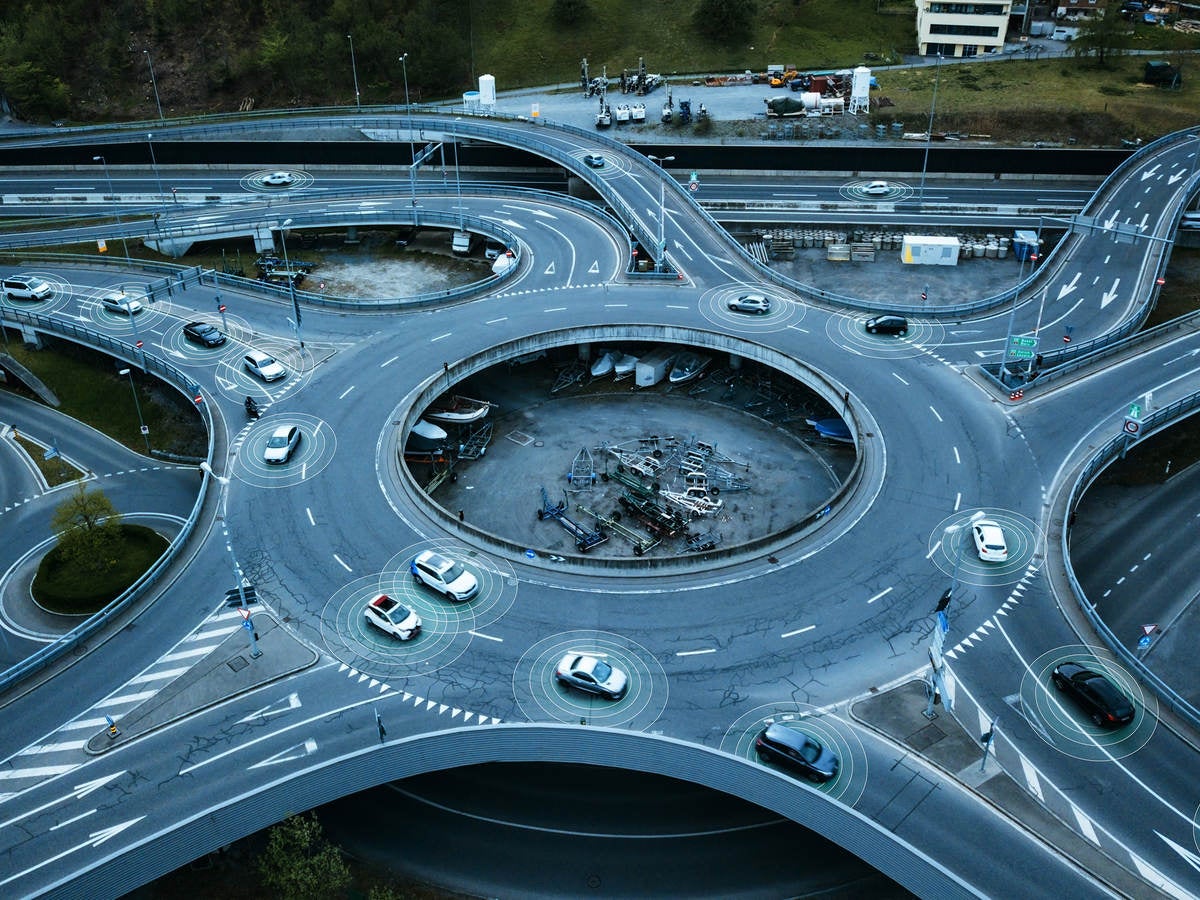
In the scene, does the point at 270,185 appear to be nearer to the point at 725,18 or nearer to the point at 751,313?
the point at 751,313

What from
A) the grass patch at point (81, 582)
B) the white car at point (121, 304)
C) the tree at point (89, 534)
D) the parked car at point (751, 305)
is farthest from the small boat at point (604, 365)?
the white car at point (121, 304)

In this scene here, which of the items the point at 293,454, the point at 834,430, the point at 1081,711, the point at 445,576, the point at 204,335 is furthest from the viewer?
the point at 204,335

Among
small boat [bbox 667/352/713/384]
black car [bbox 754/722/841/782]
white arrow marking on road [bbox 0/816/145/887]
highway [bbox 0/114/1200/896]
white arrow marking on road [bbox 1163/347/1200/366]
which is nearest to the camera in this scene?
Result: white arrow marking on road [bbox 0/816/145/887]

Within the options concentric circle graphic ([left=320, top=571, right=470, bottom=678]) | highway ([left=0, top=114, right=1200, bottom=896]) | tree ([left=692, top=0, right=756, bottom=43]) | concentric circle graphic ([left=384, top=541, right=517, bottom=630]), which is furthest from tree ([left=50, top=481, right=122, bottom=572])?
tree ([left=692, top=0, right=756, bottom=43])

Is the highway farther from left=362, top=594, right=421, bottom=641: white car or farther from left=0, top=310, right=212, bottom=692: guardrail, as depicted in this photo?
left=0, top=310, right=212, bottom=692: guardrail

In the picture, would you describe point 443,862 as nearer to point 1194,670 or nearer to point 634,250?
point 1194,670

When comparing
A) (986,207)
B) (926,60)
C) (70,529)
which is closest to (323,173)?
(70,529)

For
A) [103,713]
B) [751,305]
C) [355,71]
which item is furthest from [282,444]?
[355,71]
